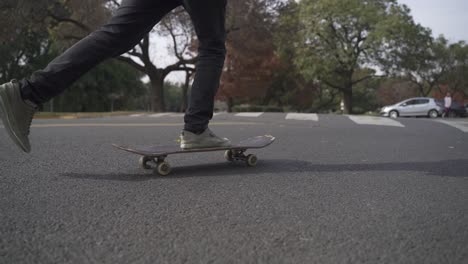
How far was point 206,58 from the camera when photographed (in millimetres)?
2885

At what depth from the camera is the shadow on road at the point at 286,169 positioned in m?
2.43

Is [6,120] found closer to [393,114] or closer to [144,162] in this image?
[144,162]

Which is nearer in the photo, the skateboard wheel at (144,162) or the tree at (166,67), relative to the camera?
the skateboard wheel at (144,162)

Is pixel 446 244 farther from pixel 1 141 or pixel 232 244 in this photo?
pixel 1 141

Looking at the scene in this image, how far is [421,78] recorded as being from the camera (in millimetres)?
50938

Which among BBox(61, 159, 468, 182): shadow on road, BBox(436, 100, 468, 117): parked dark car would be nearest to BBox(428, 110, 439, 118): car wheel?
BBox(436, 100, 468, 117): parked dark car

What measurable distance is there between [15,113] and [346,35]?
3563 cm

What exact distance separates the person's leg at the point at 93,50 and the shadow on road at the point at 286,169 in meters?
0.57

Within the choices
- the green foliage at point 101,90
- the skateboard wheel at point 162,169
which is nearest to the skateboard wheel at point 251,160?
the skateboard wheel at point 162,169

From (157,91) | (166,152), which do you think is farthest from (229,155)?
(157,91)

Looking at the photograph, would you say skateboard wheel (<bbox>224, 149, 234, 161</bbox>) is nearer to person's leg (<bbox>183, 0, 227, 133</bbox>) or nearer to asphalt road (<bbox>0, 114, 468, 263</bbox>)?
asphalt road (<bbox>0, 114, 468, 263</bbox>)

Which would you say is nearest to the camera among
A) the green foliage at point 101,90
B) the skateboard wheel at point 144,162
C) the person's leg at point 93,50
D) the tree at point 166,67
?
the person's leg at point 93,50

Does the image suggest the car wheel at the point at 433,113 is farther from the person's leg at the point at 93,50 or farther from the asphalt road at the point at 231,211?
the person's leg at the point at 93,50

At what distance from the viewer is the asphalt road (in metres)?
1.24
